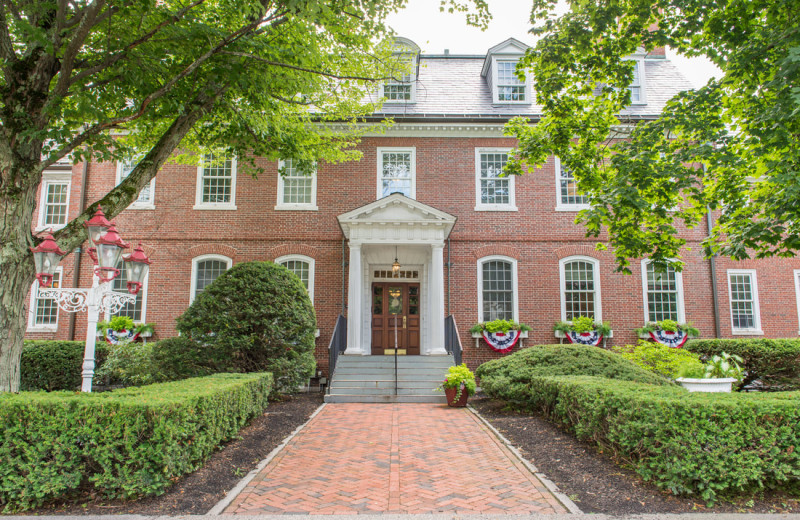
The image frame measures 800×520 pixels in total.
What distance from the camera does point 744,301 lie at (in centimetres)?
1540

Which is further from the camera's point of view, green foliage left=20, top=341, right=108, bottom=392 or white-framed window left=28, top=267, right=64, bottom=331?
white-framed window left=28, top=267, right=64, bottom=331

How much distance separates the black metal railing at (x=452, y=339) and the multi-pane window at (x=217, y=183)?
7262mm

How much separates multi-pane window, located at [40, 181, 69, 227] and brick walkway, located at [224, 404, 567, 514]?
12.4 m

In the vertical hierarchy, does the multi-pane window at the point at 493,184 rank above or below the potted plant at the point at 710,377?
above

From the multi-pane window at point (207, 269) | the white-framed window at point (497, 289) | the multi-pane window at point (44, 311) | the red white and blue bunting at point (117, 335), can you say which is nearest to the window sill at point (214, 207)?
the multi-pane window at point (207, 269)

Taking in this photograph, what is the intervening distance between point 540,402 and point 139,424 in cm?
639

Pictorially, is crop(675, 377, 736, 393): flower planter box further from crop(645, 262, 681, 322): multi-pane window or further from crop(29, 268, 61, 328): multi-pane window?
crop(29, 268, 61, 328): multi-pane window

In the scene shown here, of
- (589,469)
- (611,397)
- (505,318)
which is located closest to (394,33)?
(611,397)

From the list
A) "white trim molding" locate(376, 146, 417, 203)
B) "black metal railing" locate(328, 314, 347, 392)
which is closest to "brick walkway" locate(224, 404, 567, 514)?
"black metal railing" locate(328, 314, 347, 392)

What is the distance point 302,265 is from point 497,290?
18.7 feet

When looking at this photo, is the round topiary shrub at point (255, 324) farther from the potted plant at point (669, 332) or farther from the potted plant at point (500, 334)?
the potted plant at point (669, 332)

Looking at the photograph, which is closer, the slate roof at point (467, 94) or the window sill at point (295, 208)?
the window sill at point (295, 208)

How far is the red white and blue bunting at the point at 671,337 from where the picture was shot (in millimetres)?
14609

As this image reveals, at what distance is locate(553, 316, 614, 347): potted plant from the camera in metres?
14.5
